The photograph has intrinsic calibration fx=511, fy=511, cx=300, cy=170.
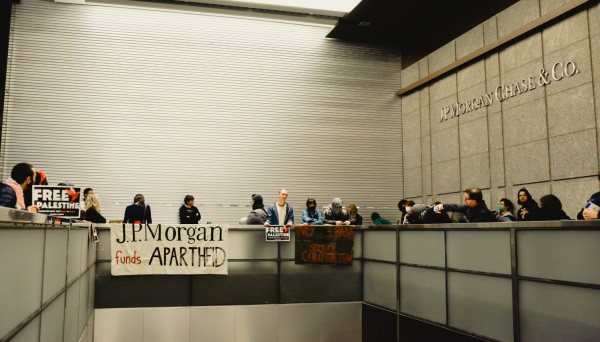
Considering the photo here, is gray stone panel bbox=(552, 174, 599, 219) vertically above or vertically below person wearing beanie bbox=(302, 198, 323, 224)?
above

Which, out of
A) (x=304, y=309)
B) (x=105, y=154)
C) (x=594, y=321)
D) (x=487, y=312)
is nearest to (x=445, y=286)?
(x=487, y=312)

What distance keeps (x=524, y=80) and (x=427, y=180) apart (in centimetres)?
423

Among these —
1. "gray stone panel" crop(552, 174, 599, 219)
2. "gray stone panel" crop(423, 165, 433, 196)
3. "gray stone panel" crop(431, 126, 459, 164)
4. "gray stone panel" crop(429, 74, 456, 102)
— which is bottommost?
"gray stone panel" crop(552, 174, 599, 219)

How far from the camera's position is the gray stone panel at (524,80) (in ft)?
33.4

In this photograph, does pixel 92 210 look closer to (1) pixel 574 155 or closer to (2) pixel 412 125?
(1) pixel 574 155

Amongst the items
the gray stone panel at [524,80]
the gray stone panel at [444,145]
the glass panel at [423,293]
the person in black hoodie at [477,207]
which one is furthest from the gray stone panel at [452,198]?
the person in black hoodie at [477,207]

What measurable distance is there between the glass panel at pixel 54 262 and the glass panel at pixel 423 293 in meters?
4.52

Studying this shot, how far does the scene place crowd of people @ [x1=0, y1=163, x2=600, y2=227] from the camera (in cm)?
474

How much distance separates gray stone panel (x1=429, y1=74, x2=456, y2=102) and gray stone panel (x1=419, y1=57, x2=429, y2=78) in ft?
1.93

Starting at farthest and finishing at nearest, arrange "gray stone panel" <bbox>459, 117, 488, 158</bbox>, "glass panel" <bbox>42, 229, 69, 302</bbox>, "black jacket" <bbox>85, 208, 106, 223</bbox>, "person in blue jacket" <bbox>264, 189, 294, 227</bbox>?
"gray stone panel" <bbox>459, 117, 488, 158</bbox>
"black jacket" <bbox>85, 208, 106, 223</bbox>
"person in blue jacket" <bbox>264, 189, 294, 227</bbox>
"glass panel" <bbox>42, 229, 69, 302</bbox>

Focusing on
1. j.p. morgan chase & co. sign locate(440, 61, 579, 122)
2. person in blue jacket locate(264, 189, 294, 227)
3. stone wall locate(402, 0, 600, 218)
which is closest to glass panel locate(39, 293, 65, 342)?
person in blue jacket locate(264, 189, 294, 227)

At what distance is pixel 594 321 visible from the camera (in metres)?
4.25

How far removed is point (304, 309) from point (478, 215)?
3.69 m

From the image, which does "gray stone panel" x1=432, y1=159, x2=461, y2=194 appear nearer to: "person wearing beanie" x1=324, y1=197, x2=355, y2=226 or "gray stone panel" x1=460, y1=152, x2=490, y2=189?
"gray stone panel" x1=460, y1=152, x2=490, y2=189
